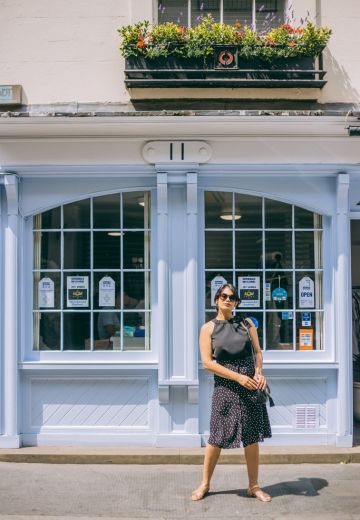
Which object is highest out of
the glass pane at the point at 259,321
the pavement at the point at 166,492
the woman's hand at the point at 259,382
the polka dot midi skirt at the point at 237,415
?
the glass pane at the point at 259,321

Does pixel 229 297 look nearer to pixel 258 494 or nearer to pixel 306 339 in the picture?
pixel 258 494

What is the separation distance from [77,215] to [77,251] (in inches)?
16.0

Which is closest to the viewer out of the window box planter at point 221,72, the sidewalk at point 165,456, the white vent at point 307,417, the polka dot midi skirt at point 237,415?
the polka dot midi skirt at point 237,415

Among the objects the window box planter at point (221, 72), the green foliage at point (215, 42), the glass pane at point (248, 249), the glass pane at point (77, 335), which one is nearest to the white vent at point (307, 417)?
the glass pane at point (248, 249)

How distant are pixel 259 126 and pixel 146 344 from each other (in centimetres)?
267

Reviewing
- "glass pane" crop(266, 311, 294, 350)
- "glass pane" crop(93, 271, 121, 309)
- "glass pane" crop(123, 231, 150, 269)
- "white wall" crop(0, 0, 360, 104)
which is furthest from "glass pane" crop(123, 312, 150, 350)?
"white wall" crop(0, 0, 360, 104)

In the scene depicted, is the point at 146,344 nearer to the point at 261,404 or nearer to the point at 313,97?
the point at 261,404

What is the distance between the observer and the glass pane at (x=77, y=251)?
7.31 metres

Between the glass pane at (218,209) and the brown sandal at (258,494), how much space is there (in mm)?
2858

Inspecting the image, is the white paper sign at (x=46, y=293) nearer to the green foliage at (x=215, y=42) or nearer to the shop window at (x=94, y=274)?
the shop window at (x=94, y=274)

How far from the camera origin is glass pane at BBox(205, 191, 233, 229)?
732 centimetres

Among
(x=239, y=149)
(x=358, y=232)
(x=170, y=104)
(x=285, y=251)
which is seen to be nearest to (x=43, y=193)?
(x=170, y=104)

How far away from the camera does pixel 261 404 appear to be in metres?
5.57

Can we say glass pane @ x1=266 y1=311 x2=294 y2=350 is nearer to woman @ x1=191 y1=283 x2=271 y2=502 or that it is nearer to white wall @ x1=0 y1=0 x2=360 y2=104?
woman @ x1=191 y1=283 x2=271 y2=502
